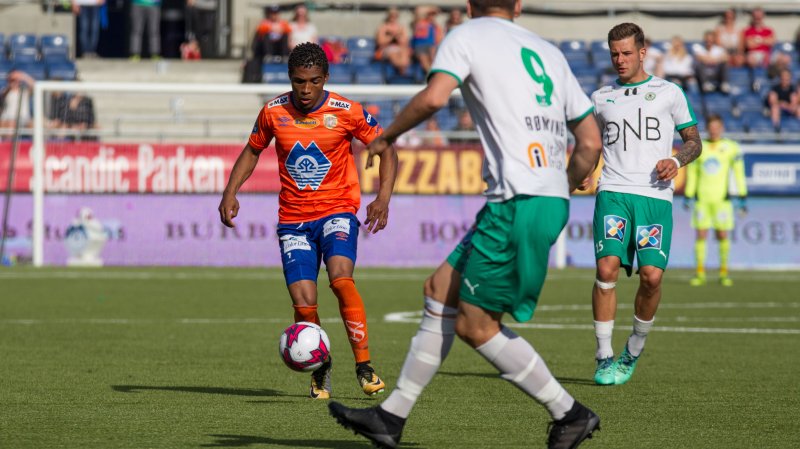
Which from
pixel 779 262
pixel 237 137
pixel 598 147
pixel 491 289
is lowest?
pixel 779 262

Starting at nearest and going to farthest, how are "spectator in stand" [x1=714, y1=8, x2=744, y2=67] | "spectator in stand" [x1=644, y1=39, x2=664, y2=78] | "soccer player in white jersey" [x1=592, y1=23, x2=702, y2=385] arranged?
1. "soccer player in white jersey" [x1=592, y1=23, x2=702, y2=385]
2. "spectator in stand" [x1=644, y1=39, x2=664, y2=78]
3. "spectator in stand" [x1=714, y1=8, x2=744, y2=67]

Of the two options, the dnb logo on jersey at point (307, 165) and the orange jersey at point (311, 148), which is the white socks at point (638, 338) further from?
the dnb logo on jersey at point (307, 165)

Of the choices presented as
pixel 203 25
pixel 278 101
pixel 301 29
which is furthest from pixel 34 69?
pixel 278 101

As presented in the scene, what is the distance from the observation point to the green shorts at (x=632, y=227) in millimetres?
9133

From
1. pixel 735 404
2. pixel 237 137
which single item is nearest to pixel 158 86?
pixel 237 137

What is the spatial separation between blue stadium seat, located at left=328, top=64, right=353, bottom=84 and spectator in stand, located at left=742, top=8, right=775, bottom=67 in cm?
809

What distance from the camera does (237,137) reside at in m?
21.9

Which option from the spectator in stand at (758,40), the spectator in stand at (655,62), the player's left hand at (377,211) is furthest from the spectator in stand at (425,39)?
the player's left hand at (377,211)

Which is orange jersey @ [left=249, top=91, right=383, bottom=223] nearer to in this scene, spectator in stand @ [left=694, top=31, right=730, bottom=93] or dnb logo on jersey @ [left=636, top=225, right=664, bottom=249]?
dnb logo on jersey @ [left=636, top=225, right=664, bottom=249]

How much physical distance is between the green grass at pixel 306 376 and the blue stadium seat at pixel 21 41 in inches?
420

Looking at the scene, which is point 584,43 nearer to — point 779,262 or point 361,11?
point 361,11

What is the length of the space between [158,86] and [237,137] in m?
1.45

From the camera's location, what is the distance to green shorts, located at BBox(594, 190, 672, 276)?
9133mm

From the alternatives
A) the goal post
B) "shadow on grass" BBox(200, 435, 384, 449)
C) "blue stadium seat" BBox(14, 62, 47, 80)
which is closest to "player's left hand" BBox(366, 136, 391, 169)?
"shadow on grass" BBox(200, 435, 384, 449)
